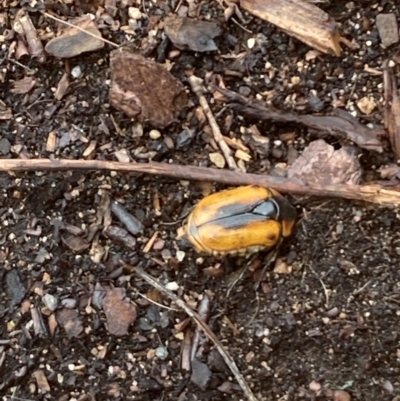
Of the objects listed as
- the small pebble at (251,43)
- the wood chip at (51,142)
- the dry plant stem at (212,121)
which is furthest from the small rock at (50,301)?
the small pebble at (251,43)

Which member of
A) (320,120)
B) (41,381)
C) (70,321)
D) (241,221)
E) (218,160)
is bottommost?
(41,381)

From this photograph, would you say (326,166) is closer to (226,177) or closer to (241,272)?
(226,177)

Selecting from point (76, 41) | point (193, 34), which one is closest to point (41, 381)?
point (76, 41)

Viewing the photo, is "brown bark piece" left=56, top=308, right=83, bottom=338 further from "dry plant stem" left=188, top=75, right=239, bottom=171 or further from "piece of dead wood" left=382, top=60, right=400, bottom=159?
"piece of dead wood" left=382, top=60, right=400, bottom=159

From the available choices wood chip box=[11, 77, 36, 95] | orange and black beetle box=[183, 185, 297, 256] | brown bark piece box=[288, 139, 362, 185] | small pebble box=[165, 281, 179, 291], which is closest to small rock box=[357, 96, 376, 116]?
brown bark piece box=[288, 139, 362, 185]

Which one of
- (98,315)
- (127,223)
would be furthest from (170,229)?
(98,315)

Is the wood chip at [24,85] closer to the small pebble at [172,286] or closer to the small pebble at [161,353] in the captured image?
the small pebble at [172,286]
